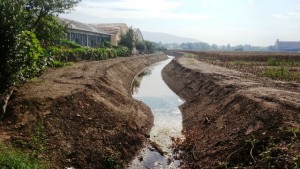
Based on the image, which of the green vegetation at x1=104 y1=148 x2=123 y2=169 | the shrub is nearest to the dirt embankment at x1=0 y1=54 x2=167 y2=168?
the green vegetation at x1=104 y1=148 x2=123 y2=169

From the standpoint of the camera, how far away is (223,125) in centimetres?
1491

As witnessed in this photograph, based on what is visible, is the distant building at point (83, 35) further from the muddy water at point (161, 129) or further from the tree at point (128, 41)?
the muddy water at point (161, 129)

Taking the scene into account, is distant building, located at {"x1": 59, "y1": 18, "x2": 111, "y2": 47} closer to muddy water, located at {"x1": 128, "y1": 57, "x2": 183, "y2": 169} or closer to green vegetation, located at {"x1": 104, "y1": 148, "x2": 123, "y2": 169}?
muddy water, located at {"x1": 128, "y1": 57, "x2": 183, "y2": 169}

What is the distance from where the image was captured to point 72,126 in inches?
522

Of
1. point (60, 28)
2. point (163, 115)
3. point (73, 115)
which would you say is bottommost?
point (163, 115)

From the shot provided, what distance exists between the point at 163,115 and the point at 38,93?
863 centimetres

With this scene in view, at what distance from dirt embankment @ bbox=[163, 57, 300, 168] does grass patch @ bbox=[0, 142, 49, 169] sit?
18.6 ft

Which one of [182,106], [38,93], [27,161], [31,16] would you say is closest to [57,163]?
[27,161]

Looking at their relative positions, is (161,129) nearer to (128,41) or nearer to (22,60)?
(22,60)

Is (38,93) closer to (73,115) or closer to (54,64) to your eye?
(73,115)

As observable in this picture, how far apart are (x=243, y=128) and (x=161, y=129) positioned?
559 centimetres

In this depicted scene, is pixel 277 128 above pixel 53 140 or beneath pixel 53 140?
above

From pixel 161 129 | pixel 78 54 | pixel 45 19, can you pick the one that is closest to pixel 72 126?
pixel 161 129

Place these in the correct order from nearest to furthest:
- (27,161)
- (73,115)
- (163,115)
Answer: (27,161) → (73,115) → (163,115)
